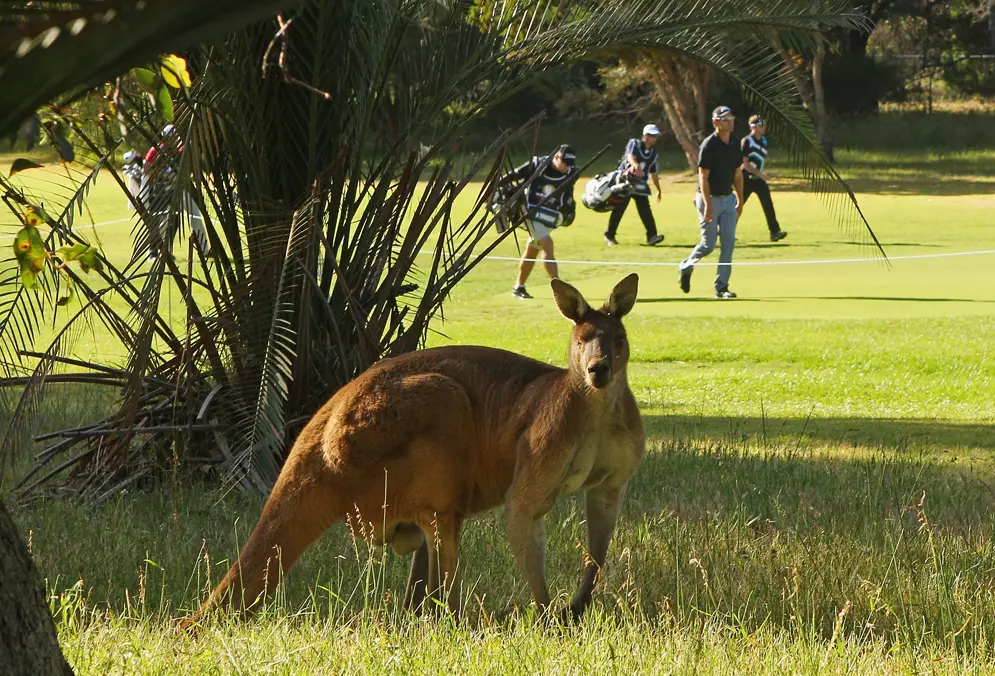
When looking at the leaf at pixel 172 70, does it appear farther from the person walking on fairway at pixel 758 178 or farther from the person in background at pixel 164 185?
the person walking on fairway at pixel 758 178

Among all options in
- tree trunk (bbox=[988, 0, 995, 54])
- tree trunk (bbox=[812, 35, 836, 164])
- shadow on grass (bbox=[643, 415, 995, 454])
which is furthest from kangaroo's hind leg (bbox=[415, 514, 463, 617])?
tree trunk (bbox=[988, 0, 995, 54])

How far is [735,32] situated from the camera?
635 centimetres

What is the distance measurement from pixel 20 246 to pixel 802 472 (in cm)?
415

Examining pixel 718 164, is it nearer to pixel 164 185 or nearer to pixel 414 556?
pixel 164 185

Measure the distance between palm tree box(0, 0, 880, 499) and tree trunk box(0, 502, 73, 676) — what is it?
286cm

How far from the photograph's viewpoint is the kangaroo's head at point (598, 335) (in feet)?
12.4

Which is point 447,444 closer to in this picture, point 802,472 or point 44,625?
point 44,625

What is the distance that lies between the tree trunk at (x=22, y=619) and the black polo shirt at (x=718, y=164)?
13543 mm

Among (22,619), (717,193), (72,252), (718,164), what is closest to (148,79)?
(72,252)

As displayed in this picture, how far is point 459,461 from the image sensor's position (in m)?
4.02

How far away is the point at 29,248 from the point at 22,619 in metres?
1.34

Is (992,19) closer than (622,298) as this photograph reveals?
No

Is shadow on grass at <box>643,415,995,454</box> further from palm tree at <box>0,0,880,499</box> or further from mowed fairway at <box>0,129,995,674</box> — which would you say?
palm tree at <box>0,0,880,499</box>

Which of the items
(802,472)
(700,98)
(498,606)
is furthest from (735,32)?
(700,98)
